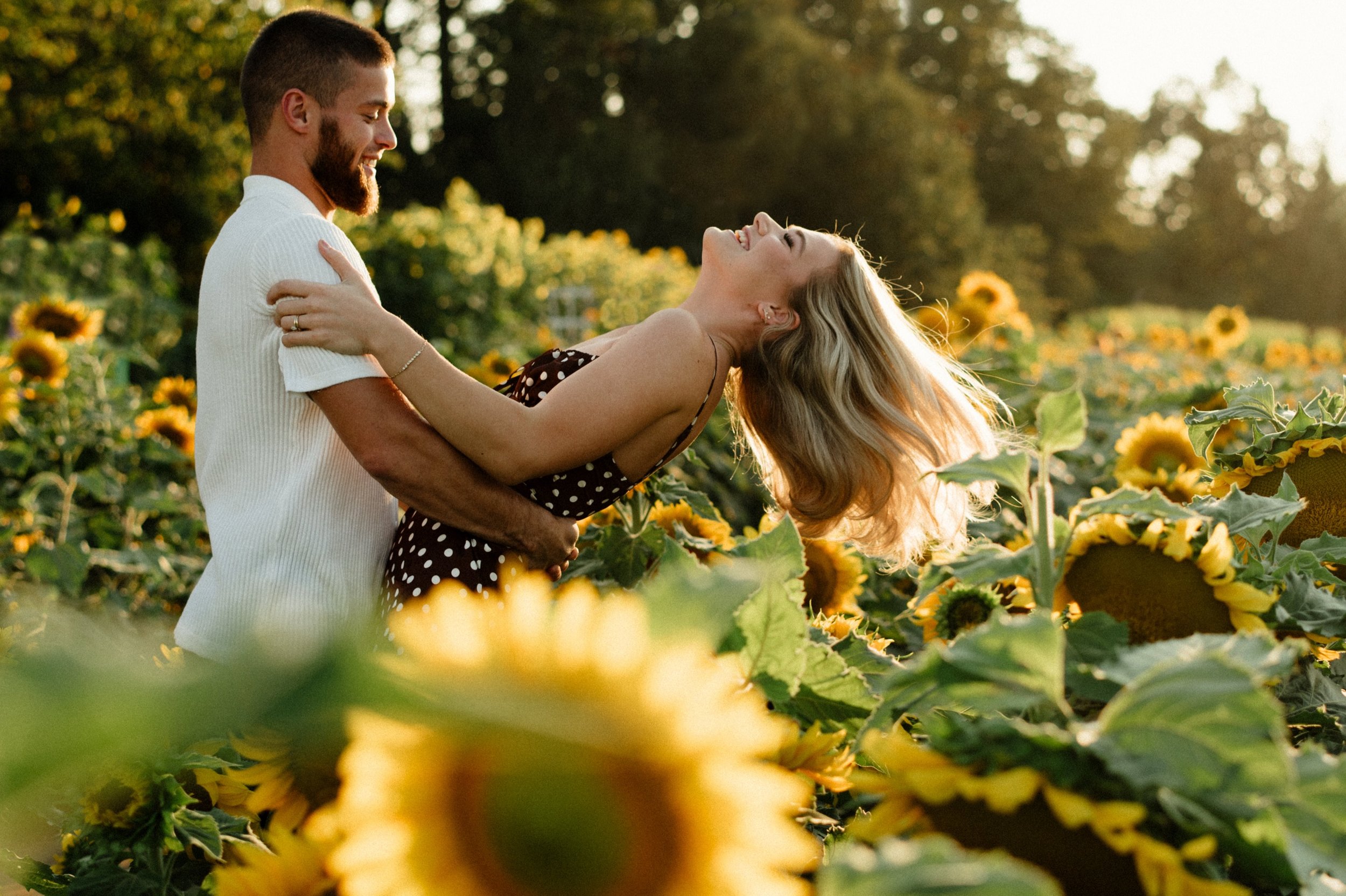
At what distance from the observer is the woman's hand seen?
158 cm

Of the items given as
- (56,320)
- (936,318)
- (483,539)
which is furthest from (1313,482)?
(56,320)

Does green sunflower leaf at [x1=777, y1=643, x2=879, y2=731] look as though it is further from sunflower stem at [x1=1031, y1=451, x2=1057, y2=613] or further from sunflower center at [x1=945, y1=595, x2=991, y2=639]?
sunflower center at [x1=945, y1=595, x2=991, y2=639]

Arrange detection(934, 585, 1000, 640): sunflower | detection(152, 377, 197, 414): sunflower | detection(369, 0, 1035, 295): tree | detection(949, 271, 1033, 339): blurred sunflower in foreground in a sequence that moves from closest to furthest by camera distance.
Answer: detection(934, 585, 1000, 640): sunflower < detection(152, 377, 197, 414): sunflower < detection(949, 271, 1033, 339): blurred sunflower in foreground < detection(369, 0, 1035, 295): tree

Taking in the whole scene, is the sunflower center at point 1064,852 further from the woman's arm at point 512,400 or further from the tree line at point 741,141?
the tree line at point 741,141

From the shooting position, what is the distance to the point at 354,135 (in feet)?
6.58

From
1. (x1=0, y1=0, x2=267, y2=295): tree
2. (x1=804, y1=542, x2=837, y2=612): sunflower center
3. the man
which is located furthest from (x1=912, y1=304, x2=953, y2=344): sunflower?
(x1=0, y1=0, x2=267, y2=295): tree

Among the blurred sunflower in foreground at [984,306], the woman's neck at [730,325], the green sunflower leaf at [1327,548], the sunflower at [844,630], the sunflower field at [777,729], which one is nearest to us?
the sunflower field at [777,729]

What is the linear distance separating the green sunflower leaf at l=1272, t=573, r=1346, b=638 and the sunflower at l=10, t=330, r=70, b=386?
3852mm

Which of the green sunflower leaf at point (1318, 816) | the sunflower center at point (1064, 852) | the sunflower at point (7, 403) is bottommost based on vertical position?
the sunflower at point (7, 403)

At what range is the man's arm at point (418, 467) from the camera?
161cm

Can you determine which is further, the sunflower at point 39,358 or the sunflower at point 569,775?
the sunflower at point 39,358

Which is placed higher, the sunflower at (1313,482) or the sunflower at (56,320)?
the sunflower at (1313,482)

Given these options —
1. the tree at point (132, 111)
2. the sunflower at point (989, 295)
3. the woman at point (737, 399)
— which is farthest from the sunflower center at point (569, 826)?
the tree at point (132, 111)

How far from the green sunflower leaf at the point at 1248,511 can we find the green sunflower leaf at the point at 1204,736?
34cm
